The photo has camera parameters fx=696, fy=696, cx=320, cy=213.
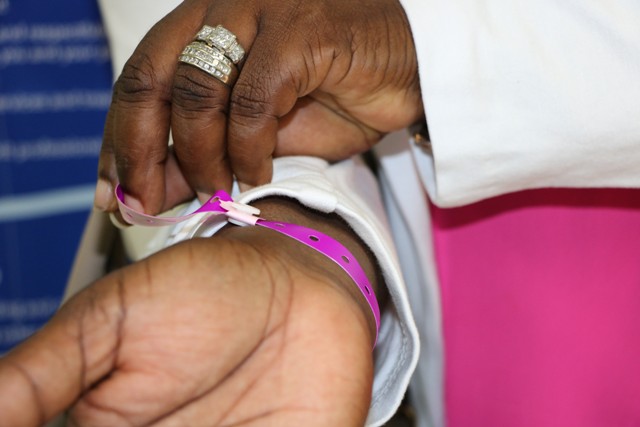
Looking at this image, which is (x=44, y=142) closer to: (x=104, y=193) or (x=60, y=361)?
(x=104, y=193)

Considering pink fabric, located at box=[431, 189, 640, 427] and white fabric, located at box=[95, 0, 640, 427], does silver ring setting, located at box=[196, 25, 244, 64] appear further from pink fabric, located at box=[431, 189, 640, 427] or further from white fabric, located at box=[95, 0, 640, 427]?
pink fabric, located at box=[431, 189, 640, 427]

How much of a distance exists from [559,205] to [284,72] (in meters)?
0.34

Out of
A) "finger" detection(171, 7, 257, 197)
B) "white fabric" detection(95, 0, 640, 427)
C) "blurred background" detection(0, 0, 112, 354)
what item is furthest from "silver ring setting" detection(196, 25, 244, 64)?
"blurred background" detection(0, 0, 112, 354)

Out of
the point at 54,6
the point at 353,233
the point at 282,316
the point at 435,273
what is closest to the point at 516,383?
the point at 435,273

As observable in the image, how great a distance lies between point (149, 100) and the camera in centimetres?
56

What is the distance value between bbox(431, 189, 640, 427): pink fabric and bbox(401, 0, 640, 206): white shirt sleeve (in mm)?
107

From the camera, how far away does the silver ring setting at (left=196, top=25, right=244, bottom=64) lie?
53 centimetres

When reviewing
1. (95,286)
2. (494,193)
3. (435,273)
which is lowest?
(435,273)

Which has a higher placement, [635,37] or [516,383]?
[635,37]

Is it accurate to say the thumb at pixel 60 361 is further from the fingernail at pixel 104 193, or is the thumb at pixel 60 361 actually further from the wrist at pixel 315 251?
the fingernail at pixel 104 193

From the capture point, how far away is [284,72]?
20.6 inches

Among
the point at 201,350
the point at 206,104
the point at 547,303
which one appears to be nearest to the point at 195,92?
the point at 206,104

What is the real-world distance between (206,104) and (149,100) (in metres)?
0.05

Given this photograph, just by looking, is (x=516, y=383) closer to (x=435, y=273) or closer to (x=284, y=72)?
(x=435, y=273)
